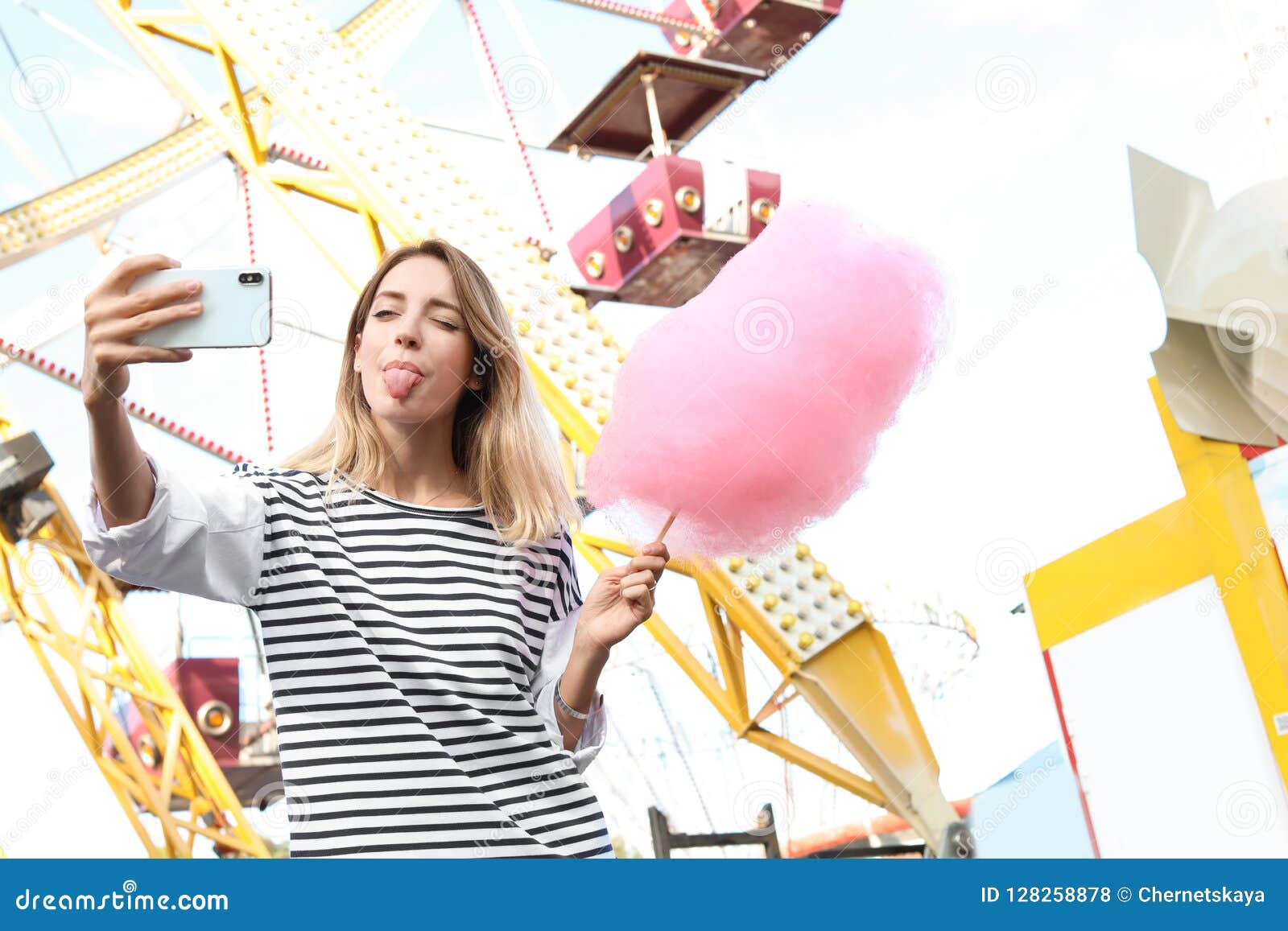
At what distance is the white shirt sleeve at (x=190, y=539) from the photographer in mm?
1342

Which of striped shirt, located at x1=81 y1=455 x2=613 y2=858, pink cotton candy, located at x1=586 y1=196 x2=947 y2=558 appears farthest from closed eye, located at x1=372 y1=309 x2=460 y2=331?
pink cotton candy, located at x1=586 y1=196 x2=947 y2=558

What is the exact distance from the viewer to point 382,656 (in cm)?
151

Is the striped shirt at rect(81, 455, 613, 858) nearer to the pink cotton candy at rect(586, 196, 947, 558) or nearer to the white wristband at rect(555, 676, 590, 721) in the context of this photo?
the white wristband at rect(555, 676, 590, 721)

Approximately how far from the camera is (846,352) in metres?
2.23

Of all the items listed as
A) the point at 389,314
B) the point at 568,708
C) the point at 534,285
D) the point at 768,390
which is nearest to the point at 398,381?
the point at 389,314

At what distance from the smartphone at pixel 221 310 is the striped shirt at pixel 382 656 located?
150 millimetres

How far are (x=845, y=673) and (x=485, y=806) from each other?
375 cm

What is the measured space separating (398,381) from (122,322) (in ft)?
1.42

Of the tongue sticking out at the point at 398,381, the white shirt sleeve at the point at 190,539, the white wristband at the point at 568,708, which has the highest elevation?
the tongue sticking out at the point at 398,381

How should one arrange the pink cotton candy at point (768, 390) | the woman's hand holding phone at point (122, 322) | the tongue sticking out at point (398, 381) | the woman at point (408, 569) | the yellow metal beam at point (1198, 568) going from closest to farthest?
the woman's hand holding phone at point (122, 322)
the woman at point (408, 569)
the tongue sticking out at point (398, 381)
the pink cotton candy at point (768, 390)
the yellow metal beam at point (1198, 568)

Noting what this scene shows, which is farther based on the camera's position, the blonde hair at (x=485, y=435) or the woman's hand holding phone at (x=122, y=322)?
the blonde hair at (x=485, y=435)

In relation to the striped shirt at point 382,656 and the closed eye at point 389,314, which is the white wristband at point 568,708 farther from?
the closed eye at point 389,314

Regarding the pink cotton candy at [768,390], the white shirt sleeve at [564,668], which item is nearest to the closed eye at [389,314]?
the white shirt sleeve at [564,668]
